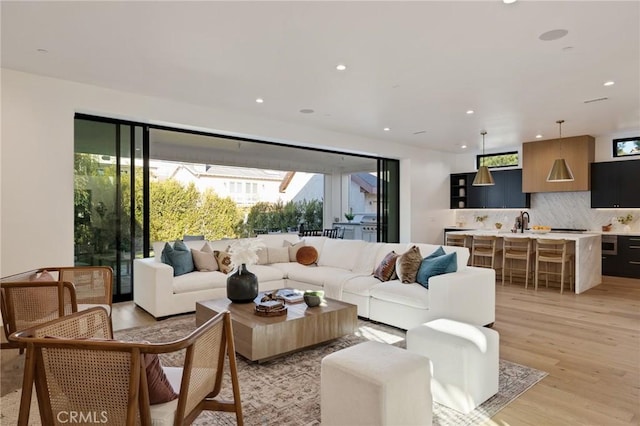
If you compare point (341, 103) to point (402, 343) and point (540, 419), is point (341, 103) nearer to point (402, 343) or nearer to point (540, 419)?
point (402, 343)

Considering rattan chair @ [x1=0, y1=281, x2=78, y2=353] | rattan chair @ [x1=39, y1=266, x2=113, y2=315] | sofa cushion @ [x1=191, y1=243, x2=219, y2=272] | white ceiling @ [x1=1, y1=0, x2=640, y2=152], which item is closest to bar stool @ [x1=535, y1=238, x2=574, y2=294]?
white ceiling @ [x1=1, y1=0, x2=640, y2=152]

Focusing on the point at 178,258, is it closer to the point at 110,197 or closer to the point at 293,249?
the point at 110,197

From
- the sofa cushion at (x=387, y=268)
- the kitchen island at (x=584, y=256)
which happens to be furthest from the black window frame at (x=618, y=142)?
the sofa cushion at (x=387, y=268)

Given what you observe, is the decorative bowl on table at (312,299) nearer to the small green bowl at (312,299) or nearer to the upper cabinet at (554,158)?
the small green bowl at (312,299)

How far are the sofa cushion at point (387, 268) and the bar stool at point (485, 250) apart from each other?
10.3 feet

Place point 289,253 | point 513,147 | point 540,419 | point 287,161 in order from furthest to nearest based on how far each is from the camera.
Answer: point 287,161 < point 513,147 < point 289,253 < point 540,419

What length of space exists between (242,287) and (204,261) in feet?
5.29

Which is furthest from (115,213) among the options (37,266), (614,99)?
(614,99)

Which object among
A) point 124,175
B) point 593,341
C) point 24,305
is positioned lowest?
point 593,341

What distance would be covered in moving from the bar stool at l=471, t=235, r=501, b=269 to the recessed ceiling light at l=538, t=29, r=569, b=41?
4236mm

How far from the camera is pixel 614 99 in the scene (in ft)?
17.3

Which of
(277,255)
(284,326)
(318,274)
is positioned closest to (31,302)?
(284,326)

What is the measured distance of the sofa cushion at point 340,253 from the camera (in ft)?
17.9

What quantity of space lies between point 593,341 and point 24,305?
5110 millimetres
